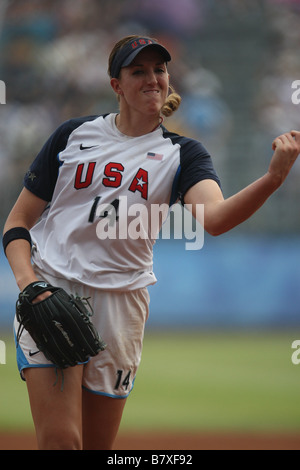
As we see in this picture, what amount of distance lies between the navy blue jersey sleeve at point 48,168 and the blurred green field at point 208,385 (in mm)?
3402

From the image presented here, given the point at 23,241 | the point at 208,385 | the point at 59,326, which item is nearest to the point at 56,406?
the point at 59,326

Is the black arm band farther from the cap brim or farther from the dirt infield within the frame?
the dirt infield

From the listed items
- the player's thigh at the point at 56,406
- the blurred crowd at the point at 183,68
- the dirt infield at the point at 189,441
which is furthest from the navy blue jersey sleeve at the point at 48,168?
the blurred crowd at the point at 183,68

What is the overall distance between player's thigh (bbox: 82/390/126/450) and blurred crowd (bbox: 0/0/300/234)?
27.1 feet

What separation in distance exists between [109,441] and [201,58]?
10.4 metres

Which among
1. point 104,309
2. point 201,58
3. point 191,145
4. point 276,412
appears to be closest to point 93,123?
point 191,145

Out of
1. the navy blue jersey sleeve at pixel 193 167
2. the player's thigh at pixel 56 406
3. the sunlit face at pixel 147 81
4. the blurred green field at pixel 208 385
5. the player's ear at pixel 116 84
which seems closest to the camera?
the player's thigh at pixel 56 406

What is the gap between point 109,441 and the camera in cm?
257

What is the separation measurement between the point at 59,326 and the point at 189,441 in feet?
10.1

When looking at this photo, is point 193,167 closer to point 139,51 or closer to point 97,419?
point 139,51

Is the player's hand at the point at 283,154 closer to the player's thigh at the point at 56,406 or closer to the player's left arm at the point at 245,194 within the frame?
the player's left arm at the point at 245,194

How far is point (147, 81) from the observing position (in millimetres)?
2539

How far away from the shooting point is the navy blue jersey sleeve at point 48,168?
2.62m

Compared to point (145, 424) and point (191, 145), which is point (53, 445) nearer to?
point (191, 145)
